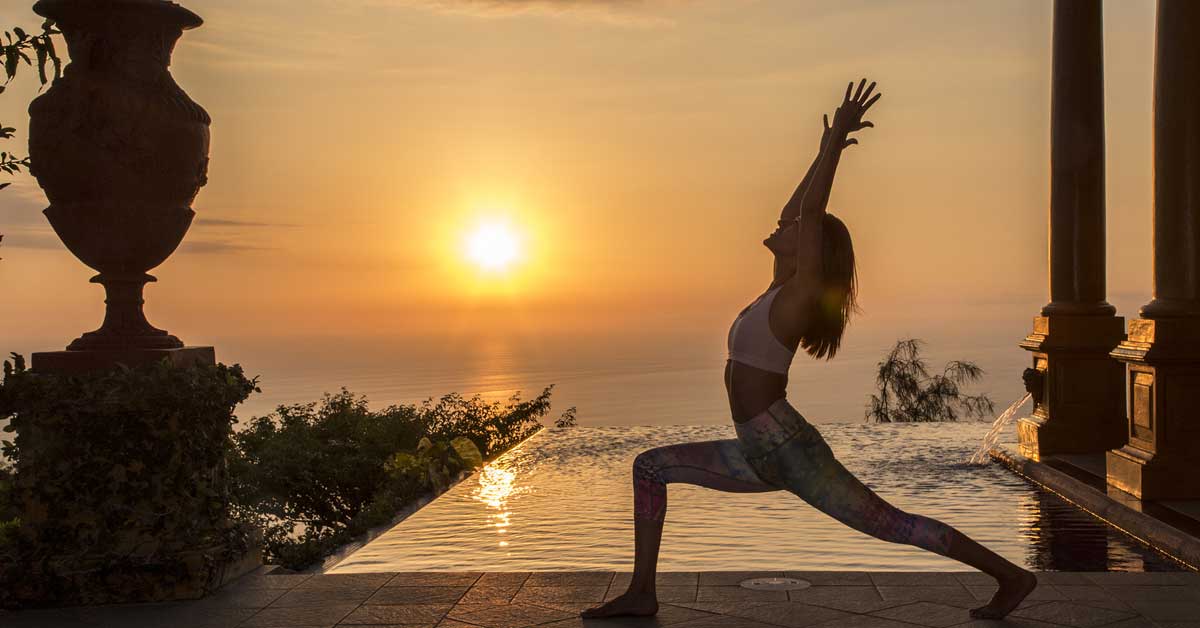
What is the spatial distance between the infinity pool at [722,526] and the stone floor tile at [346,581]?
2.31 feet

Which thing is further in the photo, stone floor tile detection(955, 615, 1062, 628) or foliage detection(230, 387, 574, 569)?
foliage detection(230, 387, 574, 569)

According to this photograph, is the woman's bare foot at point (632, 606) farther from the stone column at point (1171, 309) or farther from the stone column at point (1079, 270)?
the stone column at point (1079, 270)

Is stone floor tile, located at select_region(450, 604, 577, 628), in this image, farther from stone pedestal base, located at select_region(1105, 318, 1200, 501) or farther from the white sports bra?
stone pedestal base, located at select_region(1105, 318, 1200, 501)

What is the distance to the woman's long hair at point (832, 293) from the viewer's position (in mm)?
5863

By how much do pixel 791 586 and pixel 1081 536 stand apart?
10.9 ft

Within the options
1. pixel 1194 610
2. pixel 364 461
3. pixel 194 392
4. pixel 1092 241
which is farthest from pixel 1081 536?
pixel 364 461

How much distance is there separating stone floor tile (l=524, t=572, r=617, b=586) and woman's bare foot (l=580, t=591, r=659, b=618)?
2.59ft

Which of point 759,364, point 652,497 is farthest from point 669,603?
point 759,364

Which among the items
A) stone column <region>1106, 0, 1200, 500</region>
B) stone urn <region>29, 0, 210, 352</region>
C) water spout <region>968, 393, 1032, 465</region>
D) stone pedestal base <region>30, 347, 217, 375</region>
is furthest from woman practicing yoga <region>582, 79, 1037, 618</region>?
water spout <region>968, 393, 1032, 465</region>

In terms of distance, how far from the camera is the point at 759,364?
19.4 feet

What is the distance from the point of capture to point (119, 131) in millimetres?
7051

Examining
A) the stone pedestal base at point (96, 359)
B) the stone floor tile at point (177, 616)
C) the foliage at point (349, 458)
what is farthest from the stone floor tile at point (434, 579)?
the foliage at point (349, 458)

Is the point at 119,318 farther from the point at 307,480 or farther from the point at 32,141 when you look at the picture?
the point at 307,480

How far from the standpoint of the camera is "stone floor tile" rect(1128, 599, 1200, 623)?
610 centimetres
